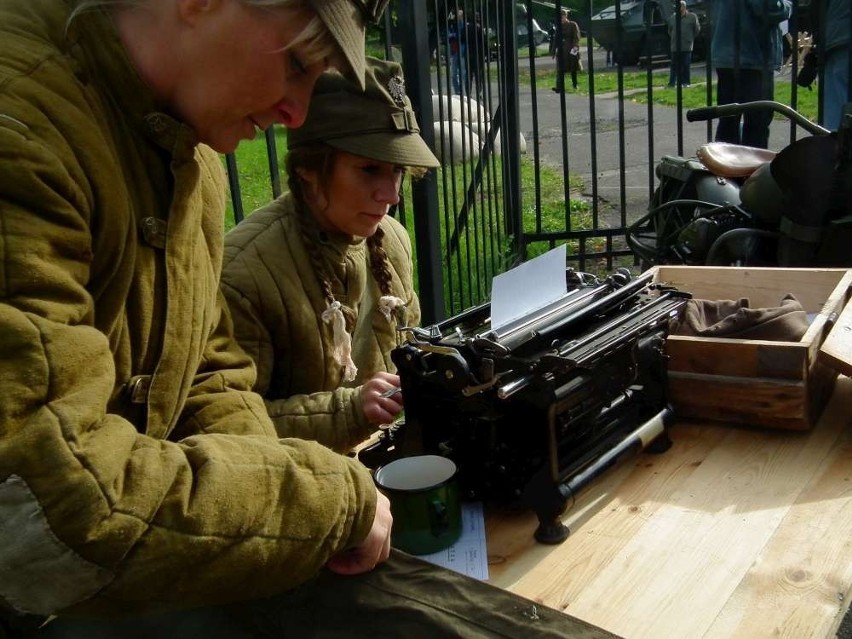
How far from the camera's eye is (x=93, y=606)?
3.19 feet

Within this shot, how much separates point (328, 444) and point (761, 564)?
84 centimetres

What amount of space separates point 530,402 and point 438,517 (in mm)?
240

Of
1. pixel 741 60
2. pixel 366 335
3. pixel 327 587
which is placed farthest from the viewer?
pixel 741 60

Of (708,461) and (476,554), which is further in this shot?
(708,461)

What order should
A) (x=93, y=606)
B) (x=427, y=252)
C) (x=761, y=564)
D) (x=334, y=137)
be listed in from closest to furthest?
(x=93, y=606) → (x=761, y=564) → (x=334, y=137) → (x=427, y=252)

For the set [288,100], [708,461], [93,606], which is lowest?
[708,461]

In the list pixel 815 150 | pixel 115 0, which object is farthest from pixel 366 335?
pixel 815 150

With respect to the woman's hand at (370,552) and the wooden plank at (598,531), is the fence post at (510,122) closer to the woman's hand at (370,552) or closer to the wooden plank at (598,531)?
the wooden plank at (598,531)

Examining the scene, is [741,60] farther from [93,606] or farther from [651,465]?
[93,606]

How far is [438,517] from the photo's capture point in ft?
4.60

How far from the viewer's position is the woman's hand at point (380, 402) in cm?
178

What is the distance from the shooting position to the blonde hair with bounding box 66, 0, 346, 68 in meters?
1.06

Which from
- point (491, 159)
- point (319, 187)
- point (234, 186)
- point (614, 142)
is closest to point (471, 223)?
point (491, 159)

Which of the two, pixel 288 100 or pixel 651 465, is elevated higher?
pixel 288 100
